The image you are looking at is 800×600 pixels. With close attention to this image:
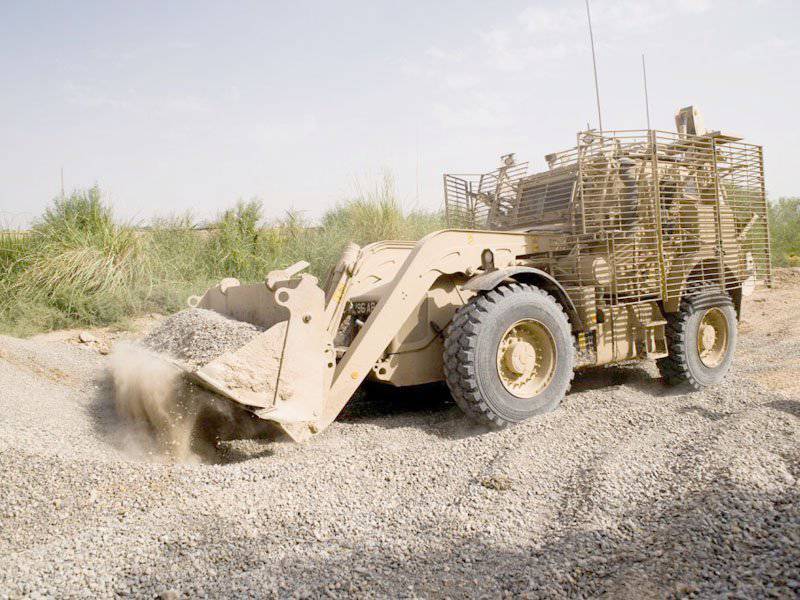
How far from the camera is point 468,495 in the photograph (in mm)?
3111

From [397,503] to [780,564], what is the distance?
162 centimetres

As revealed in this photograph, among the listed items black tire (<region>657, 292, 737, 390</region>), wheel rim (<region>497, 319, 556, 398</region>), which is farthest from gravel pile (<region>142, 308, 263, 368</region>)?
black tire (<region>657, 292, 737, 390</region>)

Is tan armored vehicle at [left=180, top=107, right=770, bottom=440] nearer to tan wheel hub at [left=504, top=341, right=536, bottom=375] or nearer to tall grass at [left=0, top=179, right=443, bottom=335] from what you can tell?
tan wheel hub at [left=504, top=341, right=536, bottom=375]

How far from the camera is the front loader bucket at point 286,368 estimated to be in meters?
3.42

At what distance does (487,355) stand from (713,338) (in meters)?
3.22

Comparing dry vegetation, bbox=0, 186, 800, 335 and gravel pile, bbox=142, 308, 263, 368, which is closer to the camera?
gravel pile, bbox=142, 308, 263, 368

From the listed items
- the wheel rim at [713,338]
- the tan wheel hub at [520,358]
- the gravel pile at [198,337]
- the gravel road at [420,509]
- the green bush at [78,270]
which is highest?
the green bush at [78,270]

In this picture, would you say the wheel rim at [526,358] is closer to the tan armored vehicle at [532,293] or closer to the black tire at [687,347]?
the tan armored vehicle at [532,293]

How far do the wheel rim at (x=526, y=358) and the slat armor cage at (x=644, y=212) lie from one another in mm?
820

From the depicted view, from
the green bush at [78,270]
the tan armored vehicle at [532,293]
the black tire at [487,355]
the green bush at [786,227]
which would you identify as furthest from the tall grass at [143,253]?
the green bush at [786,227]

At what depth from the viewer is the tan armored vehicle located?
148 inches

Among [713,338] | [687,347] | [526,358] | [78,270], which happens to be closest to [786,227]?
[713,338]

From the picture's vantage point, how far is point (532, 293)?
4453mm

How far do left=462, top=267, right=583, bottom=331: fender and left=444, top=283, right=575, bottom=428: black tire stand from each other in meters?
0.08
